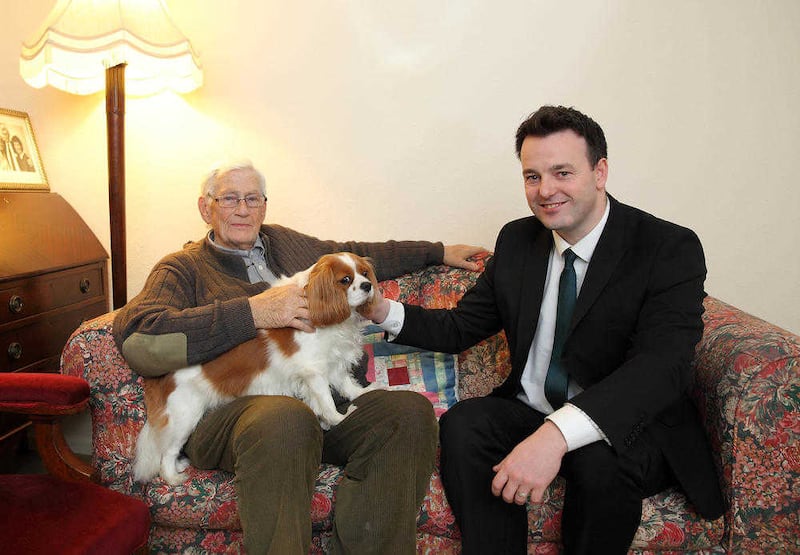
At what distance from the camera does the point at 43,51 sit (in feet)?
7.47

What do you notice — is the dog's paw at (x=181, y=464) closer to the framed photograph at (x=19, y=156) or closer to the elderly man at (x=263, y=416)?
the elderly man at (x=263, y=416)

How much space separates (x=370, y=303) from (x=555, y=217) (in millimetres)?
595

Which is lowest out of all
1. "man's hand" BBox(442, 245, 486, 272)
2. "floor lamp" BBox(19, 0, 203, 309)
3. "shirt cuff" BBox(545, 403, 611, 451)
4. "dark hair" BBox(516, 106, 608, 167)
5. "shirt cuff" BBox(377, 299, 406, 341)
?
"shirt cuff" BBox(545, 403, 611, 451)

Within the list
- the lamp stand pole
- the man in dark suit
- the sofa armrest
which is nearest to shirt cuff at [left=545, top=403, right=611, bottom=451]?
the man in dark suit

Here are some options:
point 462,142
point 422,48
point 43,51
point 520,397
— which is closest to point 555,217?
point 520,397

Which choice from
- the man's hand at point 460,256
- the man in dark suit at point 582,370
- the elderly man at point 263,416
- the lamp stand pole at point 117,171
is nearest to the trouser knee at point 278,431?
the elderly man at point 263,416

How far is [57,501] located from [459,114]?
192cm

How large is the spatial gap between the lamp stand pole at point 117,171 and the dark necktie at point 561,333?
5.59ft

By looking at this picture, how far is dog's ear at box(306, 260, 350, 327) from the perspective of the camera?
5.77 ft

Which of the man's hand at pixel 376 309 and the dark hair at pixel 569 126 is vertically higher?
the dark hair at pixel 569 126

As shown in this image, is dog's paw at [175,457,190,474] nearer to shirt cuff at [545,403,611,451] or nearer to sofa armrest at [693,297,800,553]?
shirt cuff at [545,403,611,451]

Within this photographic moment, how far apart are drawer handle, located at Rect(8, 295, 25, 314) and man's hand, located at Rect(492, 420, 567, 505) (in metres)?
1.90

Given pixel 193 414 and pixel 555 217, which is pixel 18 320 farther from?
pixel 555 217

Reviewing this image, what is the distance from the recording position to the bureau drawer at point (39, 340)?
231 cm
